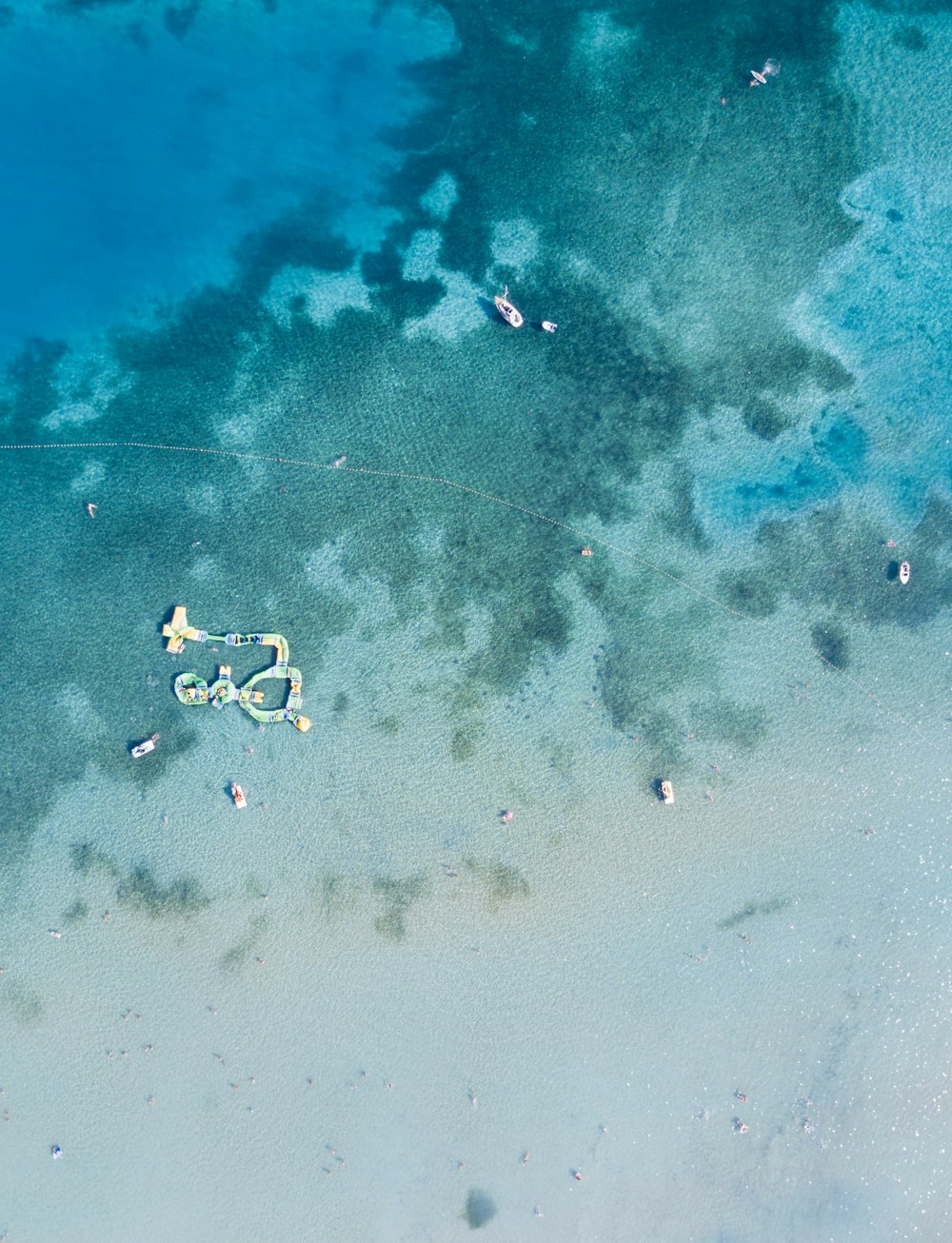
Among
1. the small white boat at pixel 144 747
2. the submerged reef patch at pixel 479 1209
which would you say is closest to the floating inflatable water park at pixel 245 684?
the small white boat at pixel 144 747

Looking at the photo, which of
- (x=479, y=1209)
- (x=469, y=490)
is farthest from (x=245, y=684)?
(x=479, y=1209)

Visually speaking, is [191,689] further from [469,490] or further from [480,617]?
[469,490]

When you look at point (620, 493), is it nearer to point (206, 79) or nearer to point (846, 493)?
point (846, 493)

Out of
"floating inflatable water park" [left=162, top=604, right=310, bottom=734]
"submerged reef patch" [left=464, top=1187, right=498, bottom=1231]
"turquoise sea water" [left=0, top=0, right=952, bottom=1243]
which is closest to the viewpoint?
"submerged reef patch" [left=464, top=1187, right=498, bottom=1231]

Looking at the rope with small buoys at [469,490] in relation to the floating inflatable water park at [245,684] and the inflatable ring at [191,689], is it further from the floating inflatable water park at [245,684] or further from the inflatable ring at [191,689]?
the inflatable ring at [191,689]

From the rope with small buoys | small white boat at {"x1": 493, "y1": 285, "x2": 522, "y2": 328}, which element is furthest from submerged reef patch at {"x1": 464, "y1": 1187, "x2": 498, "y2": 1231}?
small white boat at {"x1": 493, "y1": 285, "x2": 522, "y2": 328}

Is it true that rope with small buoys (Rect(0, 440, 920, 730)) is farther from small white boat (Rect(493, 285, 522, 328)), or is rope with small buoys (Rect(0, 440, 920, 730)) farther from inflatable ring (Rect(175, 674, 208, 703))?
inflatable ring (Rect(175, 674, 208, 703))
